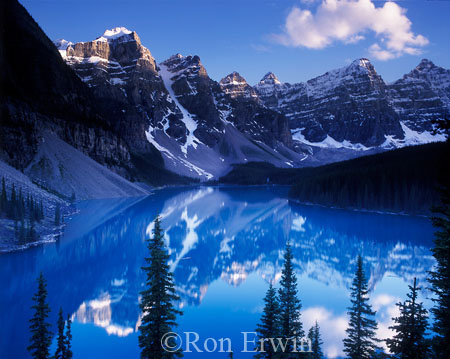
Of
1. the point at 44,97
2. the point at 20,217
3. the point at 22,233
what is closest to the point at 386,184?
the point at 20,217

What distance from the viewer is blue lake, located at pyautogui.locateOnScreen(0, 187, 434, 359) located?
18.7m

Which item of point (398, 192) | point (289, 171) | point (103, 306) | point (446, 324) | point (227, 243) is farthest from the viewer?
point (289, 171)

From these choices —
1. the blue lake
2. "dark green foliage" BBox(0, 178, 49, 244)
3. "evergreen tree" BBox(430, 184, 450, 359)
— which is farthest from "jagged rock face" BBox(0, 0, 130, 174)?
"evergreen tree" BBox(430, 184, 450, 359)

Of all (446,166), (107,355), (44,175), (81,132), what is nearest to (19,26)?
(81,132)

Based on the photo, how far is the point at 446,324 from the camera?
1023 centimetres

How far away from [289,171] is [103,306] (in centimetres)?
17844

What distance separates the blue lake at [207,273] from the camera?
61.2 feet

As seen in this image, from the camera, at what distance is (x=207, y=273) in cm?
3055

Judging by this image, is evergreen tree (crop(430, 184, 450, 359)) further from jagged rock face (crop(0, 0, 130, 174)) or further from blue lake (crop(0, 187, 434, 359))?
jagged rock face (crop(0, 0, 130, 174))

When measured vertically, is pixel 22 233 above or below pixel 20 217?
below

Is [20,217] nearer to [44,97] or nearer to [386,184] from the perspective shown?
[386,184]

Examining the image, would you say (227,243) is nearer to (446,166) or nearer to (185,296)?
(185,296)

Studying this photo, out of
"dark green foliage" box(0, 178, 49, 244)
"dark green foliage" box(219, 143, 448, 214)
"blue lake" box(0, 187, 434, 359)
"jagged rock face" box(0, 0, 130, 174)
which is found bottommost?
"blue lake" box(0, 187, 434, 359)

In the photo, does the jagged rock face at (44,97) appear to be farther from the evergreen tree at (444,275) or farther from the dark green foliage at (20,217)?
the evergreen tree at (444,275)
